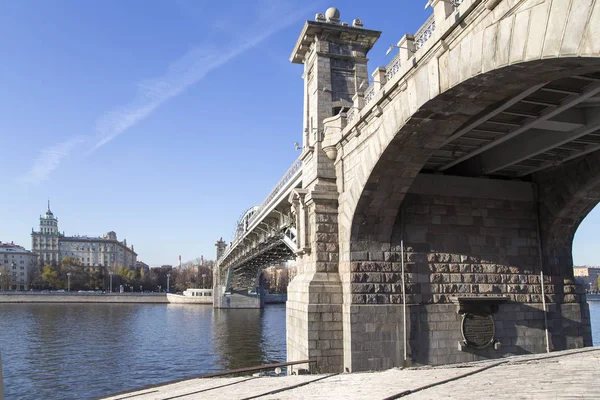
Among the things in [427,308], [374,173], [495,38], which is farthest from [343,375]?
[495,38]

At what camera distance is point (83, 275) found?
101938 mm

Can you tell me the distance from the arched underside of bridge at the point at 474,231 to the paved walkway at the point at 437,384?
6.56 ft

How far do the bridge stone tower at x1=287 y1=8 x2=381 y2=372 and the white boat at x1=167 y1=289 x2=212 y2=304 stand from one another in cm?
6469

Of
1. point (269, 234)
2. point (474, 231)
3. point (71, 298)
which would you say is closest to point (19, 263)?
point (71, 298)

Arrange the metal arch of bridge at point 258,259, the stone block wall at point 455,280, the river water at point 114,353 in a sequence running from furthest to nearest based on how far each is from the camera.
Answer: the metal arch of bridge at point 258,259 < the river water at point 114,353 < the stone block wall at point 455,280

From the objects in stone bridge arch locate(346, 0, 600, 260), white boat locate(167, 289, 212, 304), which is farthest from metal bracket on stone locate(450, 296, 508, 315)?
white boat locate(167, 289, 212, 304)

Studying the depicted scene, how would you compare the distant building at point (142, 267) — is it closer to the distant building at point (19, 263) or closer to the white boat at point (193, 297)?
the distant building at point (19, 263)

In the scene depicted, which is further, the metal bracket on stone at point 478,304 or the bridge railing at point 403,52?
the metal bracket on stone at point 478,304

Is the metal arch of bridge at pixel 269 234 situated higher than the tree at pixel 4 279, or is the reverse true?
the metal arch of bridge at pixel 269 234

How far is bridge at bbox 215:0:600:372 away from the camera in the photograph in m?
10.1

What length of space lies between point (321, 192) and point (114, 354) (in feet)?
51.7

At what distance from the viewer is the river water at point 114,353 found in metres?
17.0

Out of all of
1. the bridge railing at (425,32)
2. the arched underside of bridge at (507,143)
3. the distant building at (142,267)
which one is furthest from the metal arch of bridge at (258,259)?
the distant building at (142,267)

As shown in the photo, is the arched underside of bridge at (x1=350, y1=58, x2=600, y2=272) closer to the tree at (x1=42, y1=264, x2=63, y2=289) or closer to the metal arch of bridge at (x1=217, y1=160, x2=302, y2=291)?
the metal arch of bridge at (x1=217, y1=160, x2=302, y2=291)
